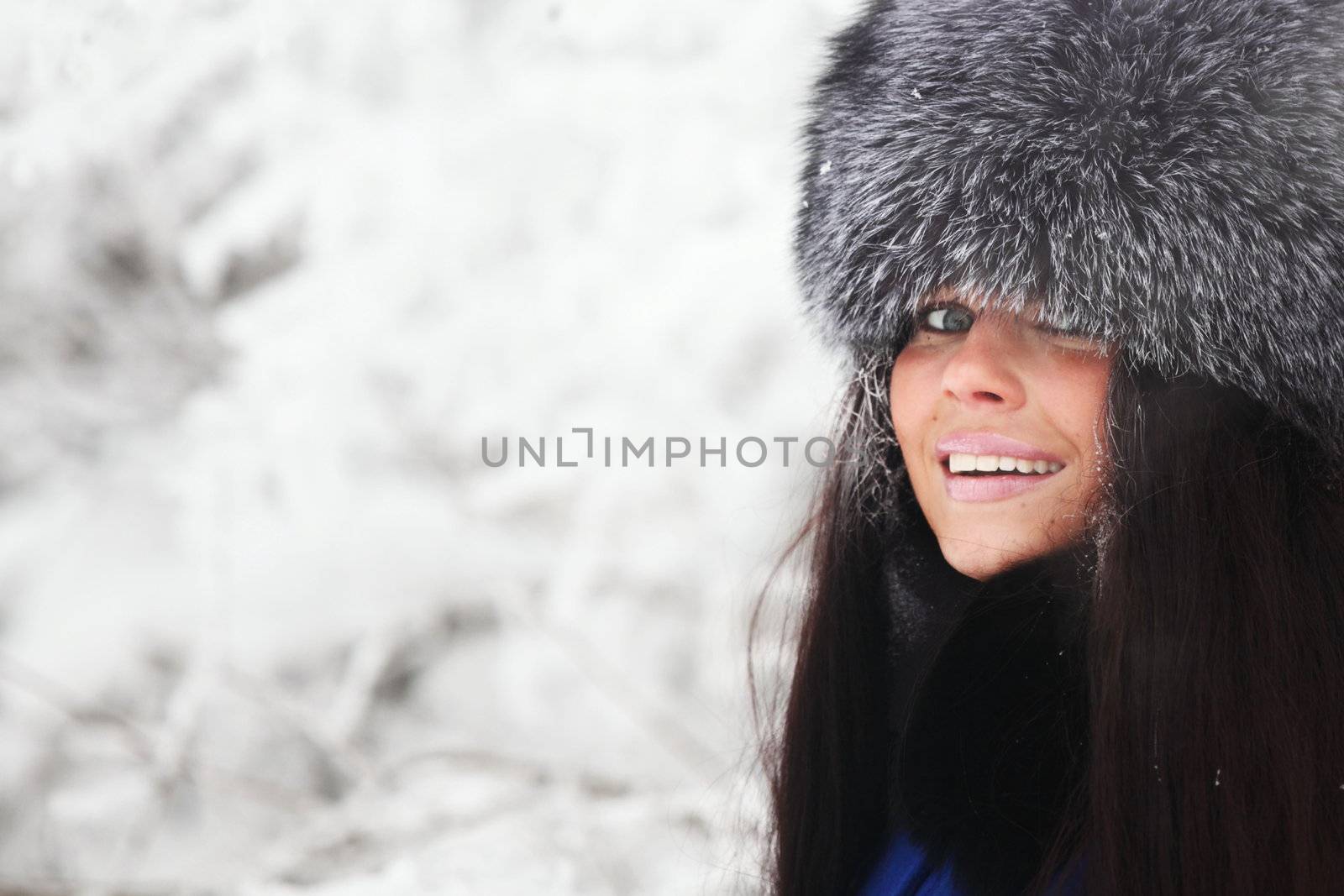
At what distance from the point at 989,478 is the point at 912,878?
46cm

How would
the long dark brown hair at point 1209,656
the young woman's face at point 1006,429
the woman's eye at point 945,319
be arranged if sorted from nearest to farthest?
the long dark brown hair at point 1209,656, the young woman's face at point 1006,429, the woman's eye at point 945,319

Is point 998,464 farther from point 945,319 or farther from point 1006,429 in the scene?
point 945,319

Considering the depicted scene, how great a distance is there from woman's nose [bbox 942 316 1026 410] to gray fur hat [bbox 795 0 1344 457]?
5cm

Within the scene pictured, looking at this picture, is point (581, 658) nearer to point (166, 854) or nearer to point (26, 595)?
point (166, 854)

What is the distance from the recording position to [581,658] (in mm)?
2279

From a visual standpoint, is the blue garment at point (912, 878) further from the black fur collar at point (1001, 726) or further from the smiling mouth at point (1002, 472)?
the smiling mouth at point (1002, 472)

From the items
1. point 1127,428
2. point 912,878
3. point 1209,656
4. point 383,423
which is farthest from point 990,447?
point 383,423

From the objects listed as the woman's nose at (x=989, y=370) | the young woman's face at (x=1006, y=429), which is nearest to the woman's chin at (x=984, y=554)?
the young woman's face at (x=1006, y=429)

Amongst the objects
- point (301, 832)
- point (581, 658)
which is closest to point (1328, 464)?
point (581, 658)

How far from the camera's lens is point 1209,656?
0.89 m

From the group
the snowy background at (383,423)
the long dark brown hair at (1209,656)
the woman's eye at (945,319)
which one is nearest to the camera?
the long dark brown hair at (1209,656)

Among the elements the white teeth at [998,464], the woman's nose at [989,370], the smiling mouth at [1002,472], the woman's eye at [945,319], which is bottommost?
the smiling mouth at [1002,472]

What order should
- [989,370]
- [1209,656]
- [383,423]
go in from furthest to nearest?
1. [383,423]
2. [989,370]
3. [1209,656]

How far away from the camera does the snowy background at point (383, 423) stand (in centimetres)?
219
